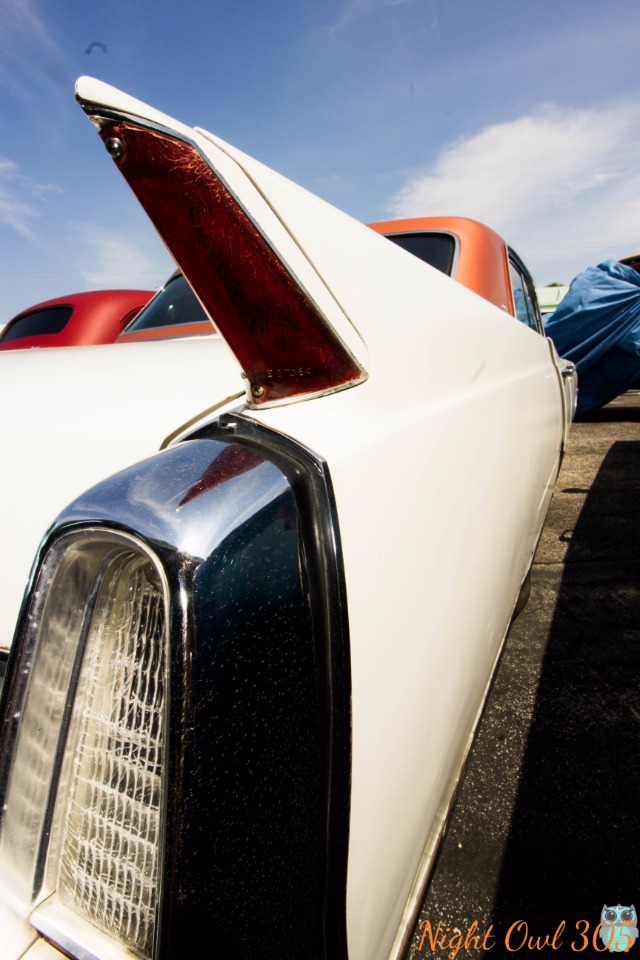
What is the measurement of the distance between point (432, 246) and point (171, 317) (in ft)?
3.57

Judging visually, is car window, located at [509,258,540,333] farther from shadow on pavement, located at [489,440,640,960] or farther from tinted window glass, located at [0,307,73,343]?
tinted window glass, located at [0,307,73,343]

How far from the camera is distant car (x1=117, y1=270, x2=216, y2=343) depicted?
1923 mm

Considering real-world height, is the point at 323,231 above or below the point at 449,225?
below

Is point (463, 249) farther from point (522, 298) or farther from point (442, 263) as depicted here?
point (522, 298)

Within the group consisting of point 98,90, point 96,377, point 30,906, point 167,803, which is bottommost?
point 30,906

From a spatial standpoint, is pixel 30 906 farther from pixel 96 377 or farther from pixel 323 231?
pixel 323 231

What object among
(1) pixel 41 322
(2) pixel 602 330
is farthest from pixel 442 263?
(2) pixel 602 330

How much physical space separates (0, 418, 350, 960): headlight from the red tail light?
0.36 feet

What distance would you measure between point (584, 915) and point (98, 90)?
5.35ft

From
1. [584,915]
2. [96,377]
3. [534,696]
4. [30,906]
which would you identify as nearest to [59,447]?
[96,377]

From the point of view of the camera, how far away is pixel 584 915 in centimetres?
121

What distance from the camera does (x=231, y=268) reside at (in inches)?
24.4

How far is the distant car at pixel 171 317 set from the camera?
1923 millimetres

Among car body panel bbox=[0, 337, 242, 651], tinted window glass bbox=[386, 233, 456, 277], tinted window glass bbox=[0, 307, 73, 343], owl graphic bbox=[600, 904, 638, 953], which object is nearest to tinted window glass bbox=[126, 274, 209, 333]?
tinted window glass bbox=[386, 233, 456, 277]
